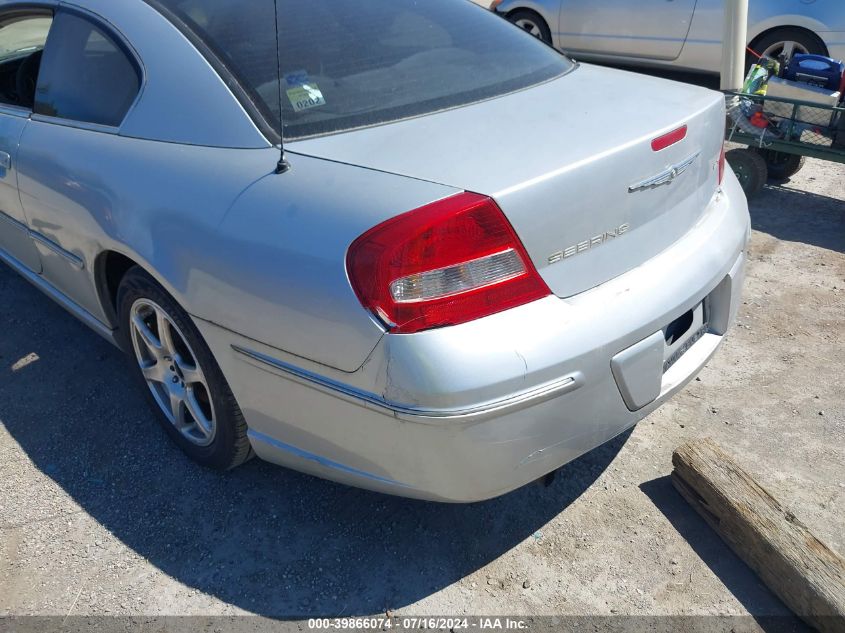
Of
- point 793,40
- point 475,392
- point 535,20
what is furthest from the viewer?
point 535,20

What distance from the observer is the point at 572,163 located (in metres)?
1.98

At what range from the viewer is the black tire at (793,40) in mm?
6191

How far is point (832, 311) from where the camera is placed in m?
3.66

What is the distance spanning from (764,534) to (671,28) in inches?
227

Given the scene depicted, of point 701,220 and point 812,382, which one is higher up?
point 701,220

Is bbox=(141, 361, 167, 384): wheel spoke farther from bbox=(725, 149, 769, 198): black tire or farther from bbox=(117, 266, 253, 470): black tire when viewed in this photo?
bbox=(725, 149, 769, 198): black tire

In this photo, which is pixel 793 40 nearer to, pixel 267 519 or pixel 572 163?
pixel 572 163

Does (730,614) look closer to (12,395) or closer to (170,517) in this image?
(170,517)

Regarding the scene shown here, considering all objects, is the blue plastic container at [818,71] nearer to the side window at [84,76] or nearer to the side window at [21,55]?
the side window at [84,76]

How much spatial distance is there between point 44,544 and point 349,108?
1714mm

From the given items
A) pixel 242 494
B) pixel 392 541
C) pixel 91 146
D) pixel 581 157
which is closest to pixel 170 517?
pixel 242 494

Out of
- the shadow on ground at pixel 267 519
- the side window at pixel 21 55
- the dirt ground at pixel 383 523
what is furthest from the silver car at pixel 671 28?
the side window at pixel 21 55

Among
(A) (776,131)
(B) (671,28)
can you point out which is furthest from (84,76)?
(B) (671,28)

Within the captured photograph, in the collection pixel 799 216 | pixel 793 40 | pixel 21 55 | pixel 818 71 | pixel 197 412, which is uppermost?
pixel 21 55
